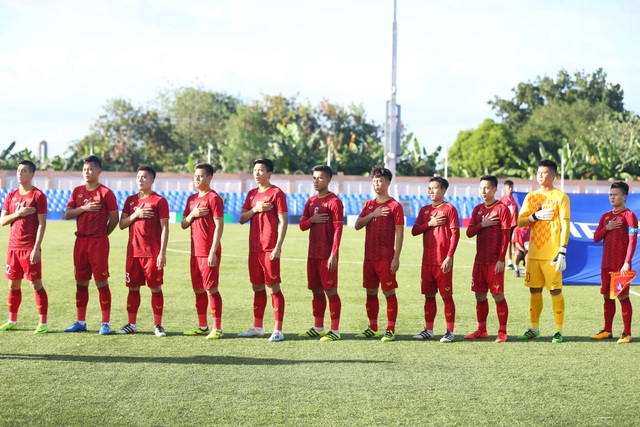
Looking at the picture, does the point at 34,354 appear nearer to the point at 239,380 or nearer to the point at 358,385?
the point at 239,380

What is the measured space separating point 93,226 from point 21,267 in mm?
979

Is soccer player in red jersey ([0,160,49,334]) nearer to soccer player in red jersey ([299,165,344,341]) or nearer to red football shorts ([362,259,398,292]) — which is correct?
soccer player in red jersey ([299,165,344,341])

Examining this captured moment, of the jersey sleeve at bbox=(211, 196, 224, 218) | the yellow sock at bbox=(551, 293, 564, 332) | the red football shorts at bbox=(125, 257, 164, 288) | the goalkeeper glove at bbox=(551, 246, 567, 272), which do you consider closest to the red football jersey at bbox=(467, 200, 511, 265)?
the goalkeeper glove at bbox=(551, 246, 567, 272)

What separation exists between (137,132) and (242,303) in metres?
57.6

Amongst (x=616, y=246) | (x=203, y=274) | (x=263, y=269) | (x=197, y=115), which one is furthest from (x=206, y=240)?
(x=197, y=115)

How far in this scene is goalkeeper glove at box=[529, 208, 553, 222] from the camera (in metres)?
10.4

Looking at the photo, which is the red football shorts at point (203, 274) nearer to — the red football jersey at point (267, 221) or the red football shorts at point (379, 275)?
the red football jersey at point (267, 221)

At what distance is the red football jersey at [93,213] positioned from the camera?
408 inches

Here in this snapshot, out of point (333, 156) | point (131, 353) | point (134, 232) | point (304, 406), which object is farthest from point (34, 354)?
point (333, 156)

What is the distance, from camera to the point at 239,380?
788 centimetres

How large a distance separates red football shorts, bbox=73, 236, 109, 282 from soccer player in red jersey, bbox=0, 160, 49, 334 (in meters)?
0.45

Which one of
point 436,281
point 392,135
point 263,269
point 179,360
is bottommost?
point 179,360

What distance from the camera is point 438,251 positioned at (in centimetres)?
1030

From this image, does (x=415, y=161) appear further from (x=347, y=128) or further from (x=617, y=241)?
(x=617, y=241)
